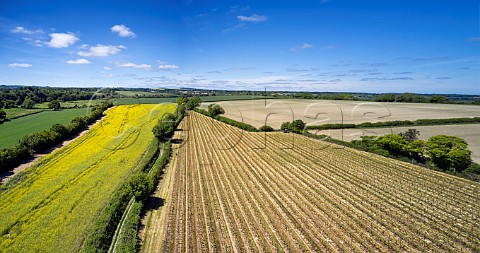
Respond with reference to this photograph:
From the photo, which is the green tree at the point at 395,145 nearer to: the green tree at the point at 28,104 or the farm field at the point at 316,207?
the farm field at the point at 316,207

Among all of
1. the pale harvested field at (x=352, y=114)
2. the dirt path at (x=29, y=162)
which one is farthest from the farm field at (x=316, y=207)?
the pale harvested field at (x=352, y=114)

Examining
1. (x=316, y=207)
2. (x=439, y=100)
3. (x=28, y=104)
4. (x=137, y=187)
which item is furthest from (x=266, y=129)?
(x=439, y=100)

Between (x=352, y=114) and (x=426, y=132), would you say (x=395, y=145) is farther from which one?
(x=352, y=114)

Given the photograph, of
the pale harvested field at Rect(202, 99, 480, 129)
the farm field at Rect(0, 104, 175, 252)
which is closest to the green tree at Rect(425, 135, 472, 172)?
the pale harvested field at Rect(202, 99, 480, 129)

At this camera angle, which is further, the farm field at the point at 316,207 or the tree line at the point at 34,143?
the tree line at the point at 34,143

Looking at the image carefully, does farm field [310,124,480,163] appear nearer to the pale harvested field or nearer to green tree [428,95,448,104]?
the pale harvested field

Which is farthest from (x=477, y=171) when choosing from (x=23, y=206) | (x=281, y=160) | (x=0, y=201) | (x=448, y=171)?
(x=0, y=201)
